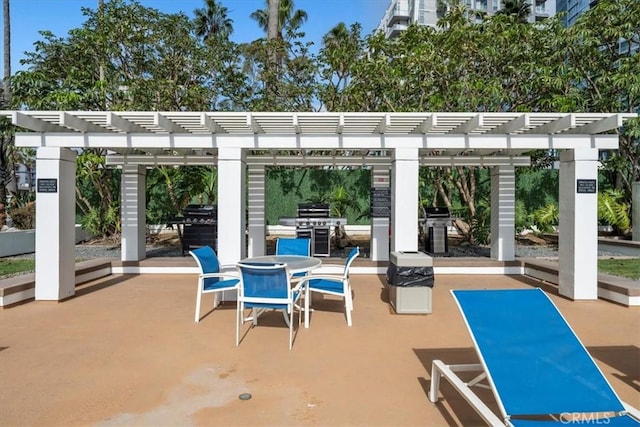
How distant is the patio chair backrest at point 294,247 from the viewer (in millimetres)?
6570

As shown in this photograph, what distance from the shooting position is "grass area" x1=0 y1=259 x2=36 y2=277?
8.39 meters

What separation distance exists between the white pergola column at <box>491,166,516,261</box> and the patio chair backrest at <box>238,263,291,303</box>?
6216 millimetres

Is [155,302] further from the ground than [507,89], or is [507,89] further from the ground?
[507,89]

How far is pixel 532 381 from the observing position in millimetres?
2518

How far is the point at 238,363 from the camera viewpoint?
379 cm

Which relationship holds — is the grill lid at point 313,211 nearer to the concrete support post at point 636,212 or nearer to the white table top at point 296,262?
the white table top at point 296,262

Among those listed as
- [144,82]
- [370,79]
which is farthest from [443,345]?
[144,82]

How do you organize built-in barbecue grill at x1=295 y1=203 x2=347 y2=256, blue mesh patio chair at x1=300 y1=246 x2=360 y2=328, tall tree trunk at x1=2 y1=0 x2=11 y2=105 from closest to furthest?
blue mesh patio chair at x1=300 y1=246 x2=360 y2=328 → built-in barbecue grill at x1=295 y1=203 x2=347 y2=256 → tall tree trunk at x1=2 y1=0 x2=11 y2=105

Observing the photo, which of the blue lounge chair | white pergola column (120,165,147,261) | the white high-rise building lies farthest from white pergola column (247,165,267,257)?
the white high-rise building

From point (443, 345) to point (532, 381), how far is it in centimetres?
181

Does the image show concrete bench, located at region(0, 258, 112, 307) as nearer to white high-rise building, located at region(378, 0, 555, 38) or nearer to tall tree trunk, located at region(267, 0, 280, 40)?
tall tree trunk, located at region(267, 0, 280, 40)

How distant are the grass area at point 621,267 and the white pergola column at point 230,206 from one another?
690 centimetres

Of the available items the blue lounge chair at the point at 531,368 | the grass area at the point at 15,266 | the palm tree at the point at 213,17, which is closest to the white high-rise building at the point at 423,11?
the palm tree at the point at 213,17

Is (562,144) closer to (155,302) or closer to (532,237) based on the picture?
(155,302)
